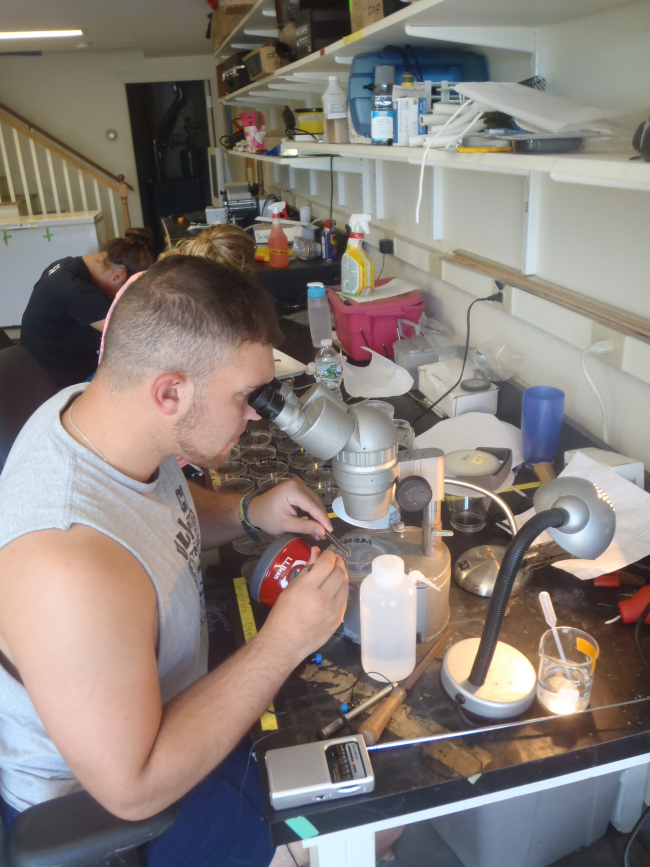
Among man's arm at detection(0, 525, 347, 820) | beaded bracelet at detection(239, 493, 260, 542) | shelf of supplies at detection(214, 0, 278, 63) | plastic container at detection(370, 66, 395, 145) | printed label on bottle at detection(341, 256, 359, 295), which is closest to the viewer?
man's arm at detection(0, 525, 347, 820)

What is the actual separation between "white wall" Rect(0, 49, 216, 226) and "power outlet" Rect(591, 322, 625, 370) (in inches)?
283

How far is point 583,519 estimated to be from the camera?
2.52ft

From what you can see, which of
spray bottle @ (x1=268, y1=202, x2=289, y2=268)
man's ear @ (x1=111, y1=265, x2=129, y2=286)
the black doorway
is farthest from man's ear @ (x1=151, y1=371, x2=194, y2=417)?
the black doorway

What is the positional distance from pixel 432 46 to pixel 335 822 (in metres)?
1.79

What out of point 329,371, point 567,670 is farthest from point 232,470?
point 567,670

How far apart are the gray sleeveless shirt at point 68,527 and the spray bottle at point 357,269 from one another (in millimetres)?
1464

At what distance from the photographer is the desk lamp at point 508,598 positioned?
0.77 m

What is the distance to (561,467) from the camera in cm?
150

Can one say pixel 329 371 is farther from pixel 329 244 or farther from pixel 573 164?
pixel 329 244

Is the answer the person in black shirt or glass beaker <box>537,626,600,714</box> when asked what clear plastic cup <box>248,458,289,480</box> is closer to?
glass beaker <box>537,626,600,714</box>

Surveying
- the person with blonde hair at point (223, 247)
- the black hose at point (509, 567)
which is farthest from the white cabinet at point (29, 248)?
the black hose at point (509, 567)

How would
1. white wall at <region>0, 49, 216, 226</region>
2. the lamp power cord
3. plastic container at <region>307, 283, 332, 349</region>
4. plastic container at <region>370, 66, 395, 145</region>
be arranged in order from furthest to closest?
1. white wall at <region>0, 49, 216, 226</region>
2. plastic container at <region>307, 283, 332, 349</region>
3. plastic container at <region>370, 66, 395, 145</region>
4. the lamp power cord

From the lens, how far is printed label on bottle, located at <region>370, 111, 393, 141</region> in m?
1.69

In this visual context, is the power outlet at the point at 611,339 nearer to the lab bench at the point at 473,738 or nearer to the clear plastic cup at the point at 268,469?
the lab bench at the point at 473,738
